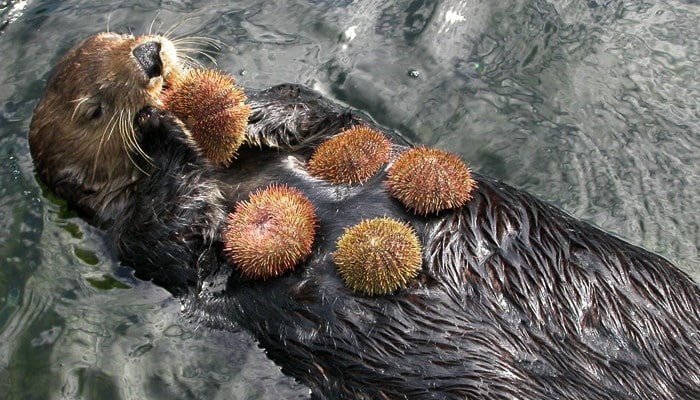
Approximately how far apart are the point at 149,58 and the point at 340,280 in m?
1.68

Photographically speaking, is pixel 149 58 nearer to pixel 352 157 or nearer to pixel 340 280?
pixel 352 157

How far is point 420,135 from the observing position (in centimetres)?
577

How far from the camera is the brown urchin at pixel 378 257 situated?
12.0 feet

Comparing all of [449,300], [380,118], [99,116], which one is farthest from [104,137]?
[449,300]

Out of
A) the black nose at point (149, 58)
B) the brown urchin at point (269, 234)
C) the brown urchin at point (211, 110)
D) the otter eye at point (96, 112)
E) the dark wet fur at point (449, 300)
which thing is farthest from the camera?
the otter eye at point (96, 112)

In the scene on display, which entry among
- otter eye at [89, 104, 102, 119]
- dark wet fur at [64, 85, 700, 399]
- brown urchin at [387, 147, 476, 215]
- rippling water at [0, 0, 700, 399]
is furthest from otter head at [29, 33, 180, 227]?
brown urchin at [387, 147, 476, 215]

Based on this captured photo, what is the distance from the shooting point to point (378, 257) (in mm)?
3652

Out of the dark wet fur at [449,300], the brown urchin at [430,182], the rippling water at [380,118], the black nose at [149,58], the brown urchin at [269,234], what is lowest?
the rippling water at [380,118]

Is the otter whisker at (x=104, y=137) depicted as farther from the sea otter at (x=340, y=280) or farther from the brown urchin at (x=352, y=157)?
the brown urchin at (x=352, y=157)

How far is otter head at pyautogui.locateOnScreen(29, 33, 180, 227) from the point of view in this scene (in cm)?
451

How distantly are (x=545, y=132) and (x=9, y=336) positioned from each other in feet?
12.0

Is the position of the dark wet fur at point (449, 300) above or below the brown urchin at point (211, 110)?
below

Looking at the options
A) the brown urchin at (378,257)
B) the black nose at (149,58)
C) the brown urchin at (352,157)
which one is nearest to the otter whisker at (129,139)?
the black nose at (149,58)

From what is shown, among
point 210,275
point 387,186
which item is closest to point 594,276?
point 387,186
